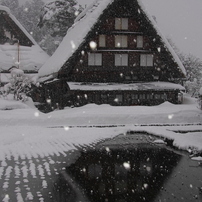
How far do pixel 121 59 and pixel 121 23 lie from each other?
2800 millimetres

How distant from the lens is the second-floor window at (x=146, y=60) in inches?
1002

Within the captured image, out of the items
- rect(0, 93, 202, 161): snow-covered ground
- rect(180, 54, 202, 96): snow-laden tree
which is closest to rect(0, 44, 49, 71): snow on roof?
rect(0, 93, 202, 161): snow-covered ground

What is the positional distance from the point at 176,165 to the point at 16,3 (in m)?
64.3

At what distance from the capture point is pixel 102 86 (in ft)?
76.9

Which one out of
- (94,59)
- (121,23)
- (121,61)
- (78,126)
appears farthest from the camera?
(121,61)

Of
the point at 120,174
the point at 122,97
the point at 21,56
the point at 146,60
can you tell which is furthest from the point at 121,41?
the point at 120,174

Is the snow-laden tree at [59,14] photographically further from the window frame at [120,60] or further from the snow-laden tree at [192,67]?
the window frame at [120,60]

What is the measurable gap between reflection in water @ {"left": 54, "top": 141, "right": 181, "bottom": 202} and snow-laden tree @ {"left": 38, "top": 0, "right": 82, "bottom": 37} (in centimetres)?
3143

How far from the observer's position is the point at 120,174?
6816 mm

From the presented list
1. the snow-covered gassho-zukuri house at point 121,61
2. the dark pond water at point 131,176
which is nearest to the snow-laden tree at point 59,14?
the snow-covered gassho-zukuri house at point 121,61

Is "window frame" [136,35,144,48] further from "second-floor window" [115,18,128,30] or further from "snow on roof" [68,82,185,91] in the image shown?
"snow on roof" [68,82,185,91]

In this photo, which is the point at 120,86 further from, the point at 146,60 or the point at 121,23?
the point at 121,23

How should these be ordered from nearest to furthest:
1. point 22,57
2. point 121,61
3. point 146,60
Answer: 1. point 121,61
2. point 146,60
3. point 22,57

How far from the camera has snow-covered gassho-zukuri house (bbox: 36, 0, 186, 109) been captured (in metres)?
23.5
